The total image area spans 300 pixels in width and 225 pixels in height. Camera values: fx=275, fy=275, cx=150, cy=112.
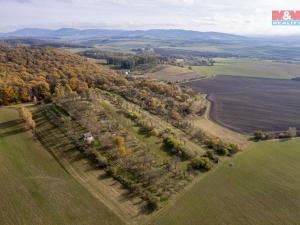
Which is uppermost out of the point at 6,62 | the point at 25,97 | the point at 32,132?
the point at 6,62

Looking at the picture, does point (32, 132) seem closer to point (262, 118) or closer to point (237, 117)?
point (237, 117)

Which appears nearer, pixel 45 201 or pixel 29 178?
pixel 45 201

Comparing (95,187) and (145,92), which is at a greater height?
(145,92)

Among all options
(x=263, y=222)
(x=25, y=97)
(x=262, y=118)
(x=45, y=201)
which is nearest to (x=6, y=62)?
(x=25, y=97)

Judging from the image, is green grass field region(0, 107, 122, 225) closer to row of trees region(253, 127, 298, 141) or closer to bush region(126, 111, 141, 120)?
bush region(126, 111, 141, 120)

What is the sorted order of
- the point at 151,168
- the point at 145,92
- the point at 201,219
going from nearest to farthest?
1. the point at 201,219
2. the point at 151,168
3. the point at 145,92

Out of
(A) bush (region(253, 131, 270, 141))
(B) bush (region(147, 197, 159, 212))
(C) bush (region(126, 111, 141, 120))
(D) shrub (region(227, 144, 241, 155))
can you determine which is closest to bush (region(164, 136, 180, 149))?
(D) shrub (region(227, 144, 241, 155))
